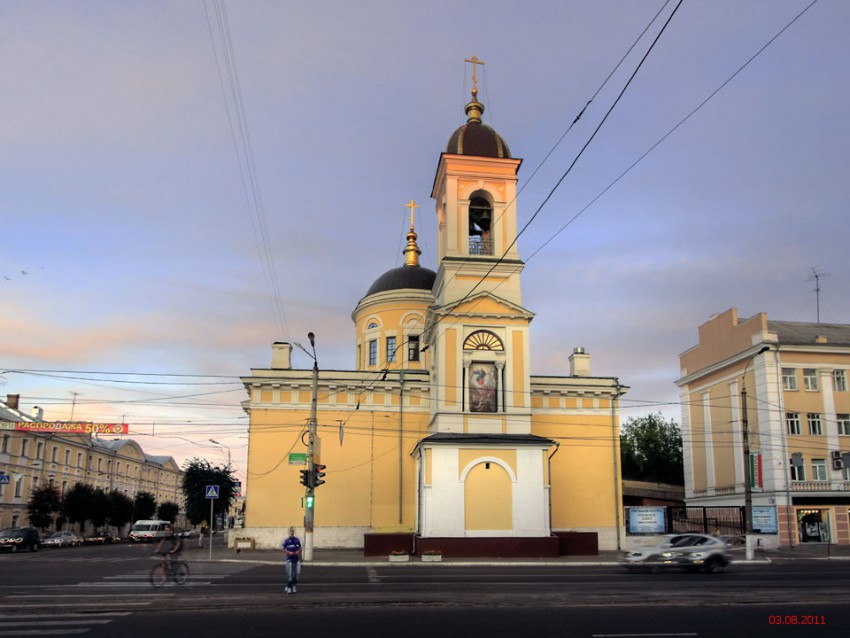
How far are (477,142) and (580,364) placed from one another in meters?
14.3

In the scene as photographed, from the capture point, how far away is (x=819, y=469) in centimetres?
4259

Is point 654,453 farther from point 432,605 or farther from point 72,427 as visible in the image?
point 432,605

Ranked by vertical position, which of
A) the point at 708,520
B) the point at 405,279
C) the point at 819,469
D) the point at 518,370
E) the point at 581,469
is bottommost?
the point at 708,520

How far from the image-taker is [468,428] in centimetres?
3366

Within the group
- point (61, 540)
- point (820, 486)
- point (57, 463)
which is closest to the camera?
point (820, 486)

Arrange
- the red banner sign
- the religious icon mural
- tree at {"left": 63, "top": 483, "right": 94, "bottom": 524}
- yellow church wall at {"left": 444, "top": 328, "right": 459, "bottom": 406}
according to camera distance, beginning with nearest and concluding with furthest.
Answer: yellow church wall at {"left": 444, "top": 328, "right": 459, "bottom": 406} < the religious icon mural < the red banner sign < tree at {"left": 63, "top": 483, "right": 94, "bottom": 524}

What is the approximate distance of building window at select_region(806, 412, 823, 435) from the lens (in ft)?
141

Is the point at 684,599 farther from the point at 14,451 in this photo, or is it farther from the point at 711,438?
the point at 14,451

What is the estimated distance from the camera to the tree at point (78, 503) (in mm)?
63062

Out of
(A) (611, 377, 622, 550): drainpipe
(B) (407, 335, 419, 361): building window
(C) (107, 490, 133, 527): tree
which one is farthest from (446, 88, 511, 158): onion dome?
(C) (107, 490, 133, 527): tree

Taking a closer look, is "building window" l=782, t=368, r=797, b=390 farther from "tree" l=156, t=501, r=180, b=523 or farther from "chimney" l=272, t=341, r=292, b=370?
"tree" l=156, t=501, r=180, b=523

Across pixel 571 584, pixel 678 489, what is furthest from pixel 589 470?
pixel 678 489

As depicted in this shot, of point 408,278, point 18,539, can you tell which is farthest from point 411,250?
point 18,539

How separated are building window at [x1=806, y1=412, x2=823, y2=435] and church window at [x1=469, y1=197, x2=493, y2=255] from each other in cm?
2275
